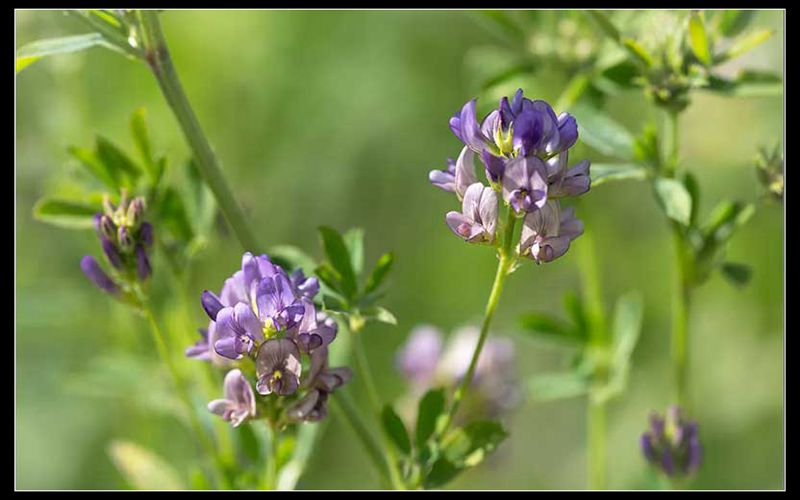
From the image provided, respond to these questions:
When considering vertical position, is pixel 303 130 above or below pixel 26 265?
above

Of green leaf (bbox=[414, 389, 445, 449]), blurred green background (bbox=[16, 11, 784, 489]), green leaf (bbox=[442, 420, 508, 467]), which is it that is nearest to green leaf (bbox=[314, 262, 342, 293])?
green leaf (bbox=[414, 389, 445, 449])

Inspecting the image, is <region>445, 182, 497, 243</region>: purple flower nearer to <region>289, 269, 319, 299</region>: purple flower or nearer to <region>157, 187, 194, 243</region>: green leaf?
<region>289, 269, 319, 299</region>: purple flower

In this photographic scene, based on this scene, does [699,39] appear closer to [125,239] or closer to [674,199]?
[674,199]

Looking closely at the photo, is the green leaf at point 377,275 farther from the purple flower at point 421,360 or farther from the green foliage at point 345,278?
the purple flower at point 421,360

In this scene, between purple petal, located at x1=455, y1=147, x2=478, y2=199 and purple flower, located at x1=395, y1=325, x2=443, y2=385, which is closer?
purple petal, located at x1=455, y1=147, x2=478, y2=199

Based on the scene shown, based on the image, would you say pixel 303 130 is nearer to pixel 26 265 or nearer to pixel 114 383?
pixel 26 265
